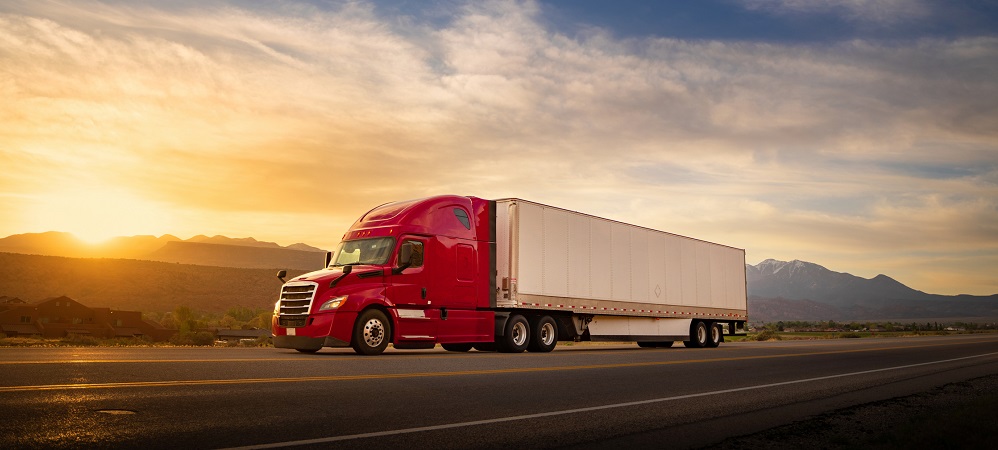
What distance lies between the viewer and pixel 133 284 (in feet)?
322

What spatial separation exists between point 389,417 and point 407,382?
318 centimetres

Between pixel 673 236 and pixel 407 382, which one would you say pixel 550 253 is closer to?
pixel 673 236

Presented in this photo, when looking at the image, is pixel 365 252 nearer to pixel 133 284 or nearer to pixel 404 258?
pixel 404 258

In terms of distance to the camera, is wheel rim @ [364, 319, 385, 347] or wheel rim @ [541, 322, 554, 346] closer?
wheel rim @ [364, 319, 385, 347]

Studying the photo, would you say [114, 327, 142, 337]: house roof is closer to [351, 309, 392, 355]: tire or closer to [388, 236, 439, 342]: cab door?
[388, 236, 439, 342]: cab door

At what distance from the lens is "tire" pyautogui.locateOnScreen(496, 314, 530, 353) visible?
67.3ft

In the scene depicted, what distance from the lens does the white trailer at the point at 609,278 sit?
21.0m

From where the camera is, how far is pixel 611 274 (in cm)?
2427

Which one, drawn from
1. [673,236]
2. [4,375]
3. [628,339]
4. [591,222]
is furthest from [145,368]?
[673,236]

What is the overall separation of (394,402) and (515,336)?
12.5 m

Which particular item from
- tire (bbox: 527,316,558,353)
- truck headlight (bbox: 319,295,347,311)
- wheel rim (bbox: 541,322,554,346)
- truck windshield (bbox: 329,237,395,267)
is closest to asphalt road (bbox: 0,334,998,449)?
truck headlight (bbox: 319,295,347,311)

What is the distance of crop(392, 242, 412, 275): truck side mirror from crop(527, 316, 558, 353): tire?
16.6ft

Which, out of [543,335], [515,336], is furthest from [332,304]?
[543,335]

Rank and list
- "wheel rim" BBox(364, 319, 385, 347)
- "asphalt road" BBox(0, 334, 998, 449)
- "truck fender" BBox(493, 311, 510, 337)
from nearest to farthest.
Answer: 1. "asphalt road" BBox(0, 334, 998, 449)
2. "wheel rim" BBox(364, 319, 385, 347)
3. "truck fender" BBox(493, 311, 510, 337)
